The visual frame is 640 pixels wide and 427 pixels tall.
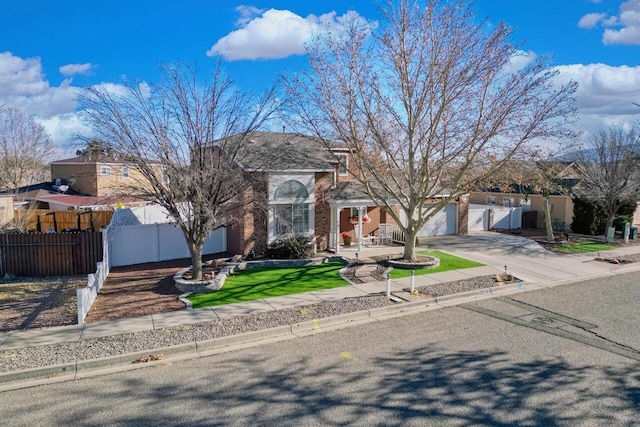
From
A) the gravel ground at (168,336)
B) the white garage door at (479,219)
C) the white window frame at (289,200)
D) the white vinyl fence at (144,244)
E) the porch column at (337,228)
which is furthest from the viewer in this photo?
the white garage door at (479,219)

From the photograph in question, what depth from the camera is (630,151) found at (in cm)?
2475

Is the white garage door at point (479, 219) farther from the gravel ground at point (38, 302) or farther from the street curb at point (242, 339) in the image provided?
the gravel ground at point (38, 302)

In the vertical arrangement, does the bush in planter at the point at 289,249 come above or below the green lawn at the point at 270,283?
above

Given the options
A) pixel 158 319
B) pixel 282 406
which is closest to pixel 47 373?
pixel 158 319

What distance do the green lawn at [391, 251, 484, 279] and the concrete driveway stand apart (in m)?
0.78

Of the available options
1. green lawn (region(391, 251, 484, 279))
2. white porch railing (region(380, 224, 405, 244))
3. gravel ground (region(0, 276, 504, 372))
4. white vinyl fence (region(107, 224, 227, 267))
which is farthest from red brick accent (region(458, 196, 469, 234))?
white vinyl fence (region(107, 224, 227, 267))

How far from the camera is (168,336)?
938 centimetres

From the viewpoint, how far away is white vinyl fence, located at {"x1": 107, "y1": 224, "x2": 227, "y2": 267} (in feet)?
57.3

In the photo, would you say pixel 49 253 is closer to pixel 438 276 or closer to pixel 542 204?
pixel 438 276

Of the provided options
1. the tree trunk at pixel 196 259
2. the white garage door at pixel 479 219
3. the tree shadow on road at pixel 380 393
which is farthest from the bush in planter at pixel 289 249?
the white garage door at pixel 479 219

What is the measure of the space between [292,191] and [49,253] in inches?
380

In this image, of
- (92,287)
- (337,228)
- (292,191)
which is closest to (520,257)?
(337,228)

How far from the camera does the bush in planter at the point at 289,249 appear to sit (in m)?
17.7

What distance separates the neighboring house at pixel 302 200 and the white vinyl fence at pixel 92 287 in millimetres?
4983
